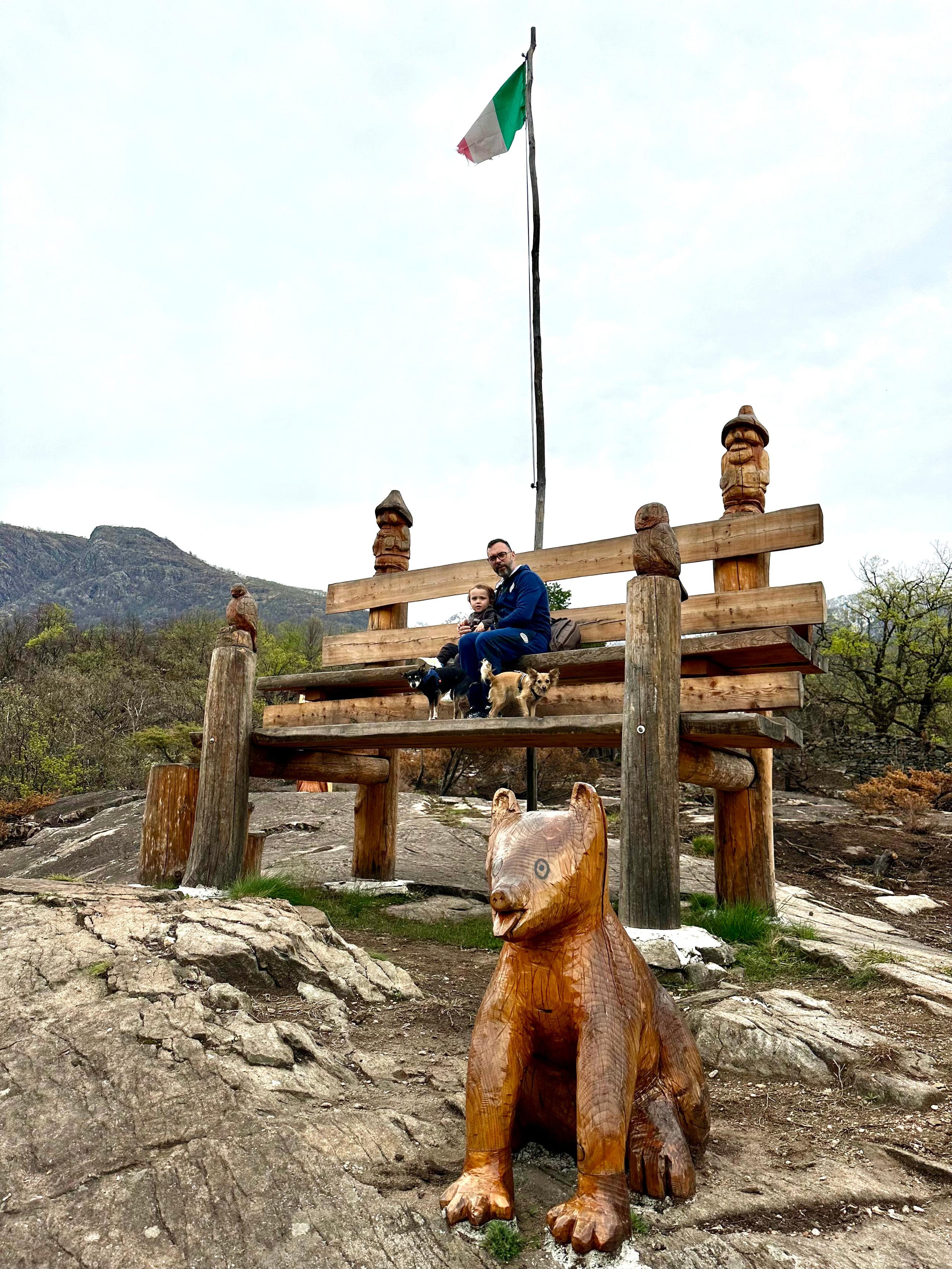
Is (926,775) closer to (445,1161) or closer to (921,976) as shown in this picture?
(921,976)

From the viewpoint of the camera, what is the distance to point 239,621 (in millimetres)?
7301

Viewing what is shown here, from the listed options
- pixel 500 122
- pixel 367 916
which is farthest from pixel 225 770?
pixel 500 122

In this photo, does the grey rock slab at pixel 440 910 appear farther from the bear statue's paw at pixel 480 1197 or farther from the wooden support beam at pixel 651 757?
the bear statue's paw at pixel 480 1197

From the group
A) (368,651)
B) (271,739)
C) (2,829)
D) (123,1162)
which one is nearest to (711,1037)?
(123,1162)

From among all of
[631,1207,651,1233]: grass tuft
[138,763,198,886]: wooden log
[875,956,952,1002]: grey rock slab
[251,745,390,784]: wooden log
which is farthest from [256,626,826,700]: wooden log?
[631,1207,651,1233]: grass tuft

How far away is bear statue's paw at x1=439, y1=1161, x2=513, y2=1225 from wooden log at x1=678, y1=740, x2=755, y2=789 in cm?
349

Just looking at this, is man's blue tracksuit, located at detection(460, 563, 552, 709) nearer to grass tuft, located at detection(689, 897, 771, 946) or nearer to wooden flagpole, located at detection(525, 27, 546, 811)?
grass tuft, located at detection(689, 897, 771, 946)

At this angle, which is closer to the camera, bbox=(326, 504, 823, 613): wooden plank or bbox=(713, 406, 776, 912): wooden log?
bbox=(326, 504, 823, 613): wooden plank

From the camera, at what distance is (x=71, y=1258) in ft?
7.09

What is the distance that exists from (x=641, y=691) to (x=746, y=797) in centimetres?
245

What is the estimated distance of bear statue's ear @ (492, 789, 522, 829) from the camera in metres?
2.68

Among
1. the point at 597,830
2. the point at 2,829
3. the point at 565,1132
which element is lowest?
the point at 2,829

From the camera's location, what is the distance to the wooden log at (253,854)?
721 centimetres

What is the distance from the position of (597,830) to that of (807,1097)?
6.49ft
